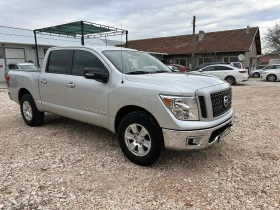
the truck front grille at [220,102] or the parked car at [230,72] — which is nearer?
the truck front grille at [220,102]

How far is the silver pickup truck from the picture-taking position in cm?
309

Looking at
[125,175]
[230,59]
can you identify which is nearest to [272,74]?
[230,59]

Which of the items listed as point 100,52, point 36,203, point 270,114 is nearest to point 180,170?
point 36,203

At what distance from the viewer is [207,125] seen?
3123 millimetres

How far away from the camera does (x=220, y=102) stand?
3477 mm

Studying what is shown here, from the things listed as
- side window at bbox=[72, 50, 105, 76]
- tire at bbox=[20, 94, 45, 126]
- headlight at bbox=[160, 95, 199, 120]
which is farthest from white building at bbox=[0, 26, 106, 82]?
headlight at bbox=[160, 95, 199, 120]

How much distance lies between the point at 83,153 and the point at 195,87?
7.30 feet

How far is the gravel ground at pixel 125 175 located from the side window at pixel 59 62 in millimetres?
1367

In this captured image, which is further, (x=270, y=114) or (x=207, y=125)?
(x=270, y=114)

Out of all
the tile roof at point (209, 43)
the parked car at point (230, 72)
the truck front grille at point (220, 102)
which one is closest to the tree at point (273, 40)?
the tile roof at point (209, 43)

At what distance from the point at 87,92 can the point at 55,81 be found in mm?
996

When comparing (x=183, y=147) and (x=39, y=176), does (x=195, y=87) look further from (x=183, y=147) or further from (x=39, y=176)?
(x=39, y=176)

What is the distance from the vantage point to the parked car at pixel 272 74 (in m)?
19.0

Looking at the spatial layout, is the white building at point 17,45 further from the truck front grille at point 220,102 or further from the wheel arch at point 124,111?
the truck front grille at point 220,102
